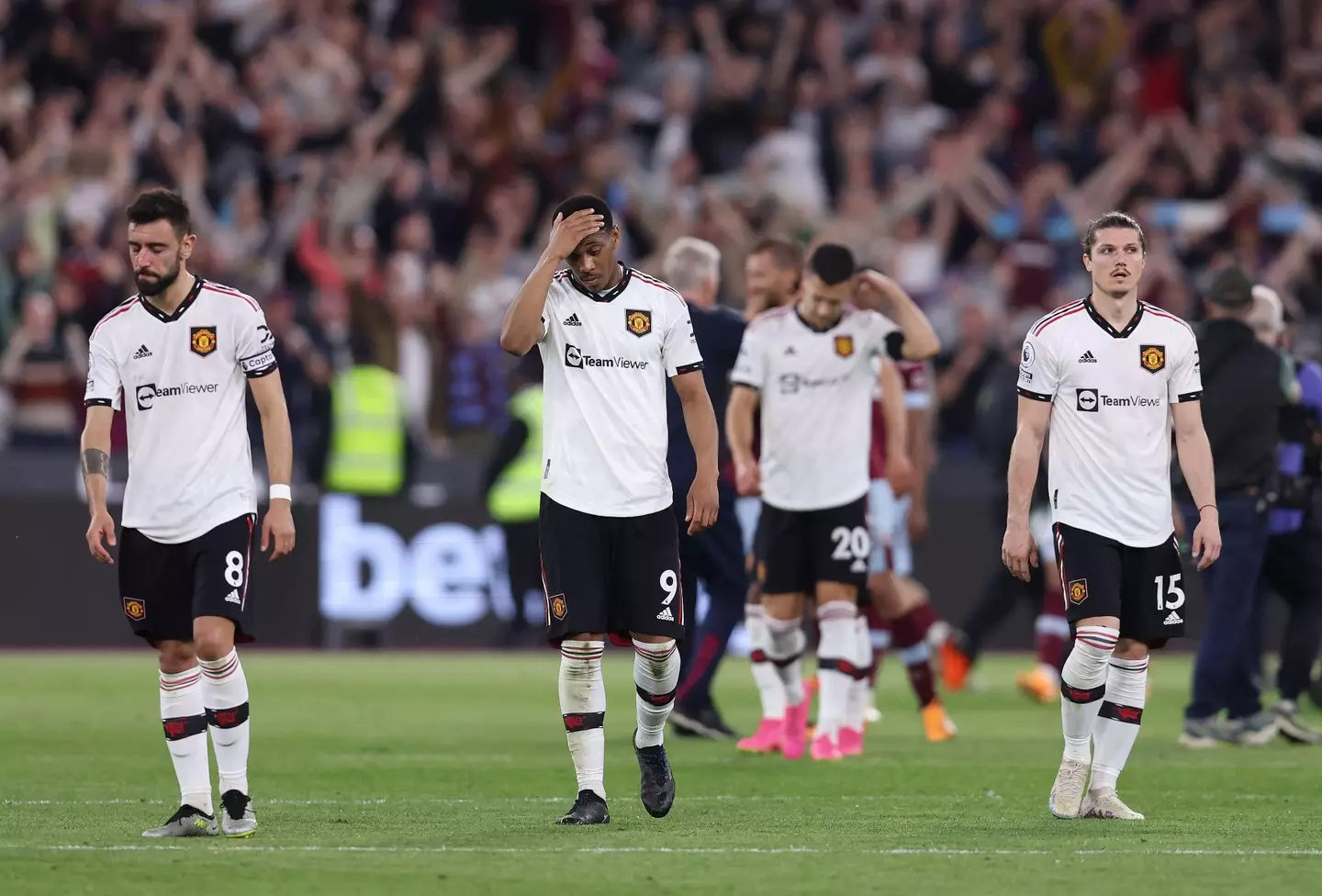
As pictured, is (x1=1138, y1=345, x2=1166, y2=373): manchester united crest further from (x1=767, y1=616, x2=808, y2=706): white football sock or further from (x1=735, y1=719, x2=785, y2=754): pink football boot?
(x1=735, y1=719, x2=785, y2=754): pink football boot

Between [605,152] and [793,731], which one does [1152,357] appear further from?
[605,152]

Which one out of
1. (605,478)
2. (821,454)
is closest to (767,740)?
(821,454)

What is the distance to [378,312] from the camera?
2083 centimetres

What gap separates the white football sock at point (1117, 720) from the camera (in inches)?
370

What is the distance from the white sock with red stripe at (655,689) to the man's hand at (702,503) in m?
0.52

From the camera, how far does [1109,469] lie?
924 cm

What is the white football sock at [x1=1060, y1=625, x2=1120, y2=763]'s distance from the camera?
921 centimetres

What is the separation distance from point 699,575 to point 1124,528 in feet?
15.0

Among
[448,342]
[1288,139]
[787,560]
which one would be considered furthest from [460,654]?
[1288,139]

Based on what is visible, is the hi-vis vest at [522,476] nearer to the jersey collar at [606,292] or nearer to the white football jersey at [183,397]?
the jersey collar at [606,292]

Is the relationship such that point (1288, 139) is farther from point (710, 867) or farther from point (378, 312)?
point (710, 867)

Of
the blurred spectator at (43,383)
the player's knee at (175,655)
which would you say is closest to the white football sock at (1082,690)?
the player's knee at (175,655)

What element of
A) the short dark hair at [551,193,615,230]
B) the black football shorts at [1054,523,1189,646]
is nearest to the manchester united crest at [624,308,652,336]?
the short dark hair at [551,193,615,230]

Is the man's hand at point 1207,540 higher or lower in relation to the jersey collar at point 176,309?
lower
